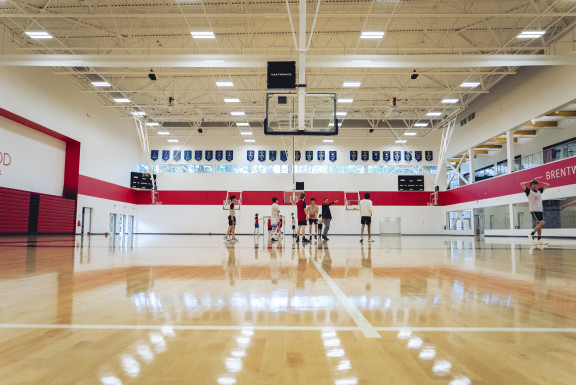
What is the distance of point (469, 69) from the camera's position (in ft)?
61.3

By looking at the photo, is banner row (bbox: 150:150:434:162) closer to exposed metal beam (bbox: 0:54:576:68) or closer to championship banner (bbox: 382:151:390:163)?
championship banner (bbox: 382:151:390:163)

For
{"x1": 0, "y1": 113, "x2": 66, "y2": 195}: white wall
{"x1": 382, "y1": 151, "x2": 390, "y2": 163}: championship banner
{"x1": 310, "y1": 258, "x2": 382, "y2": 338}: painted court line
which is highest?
{"x1": 382, "y1": 151, "x2": 390, "y2": 163}: championship banner

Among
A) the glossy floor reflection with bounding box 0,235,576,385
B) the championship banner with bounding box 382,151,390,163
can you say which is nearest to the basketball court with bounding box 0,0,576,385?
the glossy floor reflection with bounding box 0,235,576,385

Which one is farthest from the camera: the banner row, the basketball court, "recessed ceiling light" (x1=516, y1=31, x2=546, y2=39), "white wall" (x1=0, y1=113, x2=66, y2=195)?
the banner row

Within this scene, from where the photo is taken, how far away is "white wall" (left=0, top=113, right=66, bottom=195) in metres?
16.2

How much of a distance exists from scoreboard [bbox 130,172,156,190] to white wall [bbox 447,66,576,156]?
73.6 ft

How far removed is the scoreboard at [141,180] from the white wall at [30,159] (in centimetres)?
723

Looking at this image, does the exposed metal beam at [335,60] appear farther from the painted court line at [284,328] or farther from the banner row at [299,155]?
the banner row at [299,155]

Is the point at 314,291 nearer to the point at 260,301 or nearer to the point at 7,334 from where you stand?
the point at 260,301

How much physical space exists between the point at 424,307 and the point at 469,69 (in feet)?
64.5

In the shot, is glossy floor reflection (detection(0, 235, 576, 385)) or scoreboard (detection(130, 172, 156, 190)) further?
scoreboard (detection(130, 172, 156, 190))

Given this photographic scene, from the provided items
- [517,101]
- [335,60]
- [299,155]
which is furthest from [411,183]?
[335,60]

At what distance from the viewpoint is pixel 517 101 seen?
62.2 feet

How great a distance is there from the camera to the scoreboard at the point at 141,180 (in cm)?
2758
